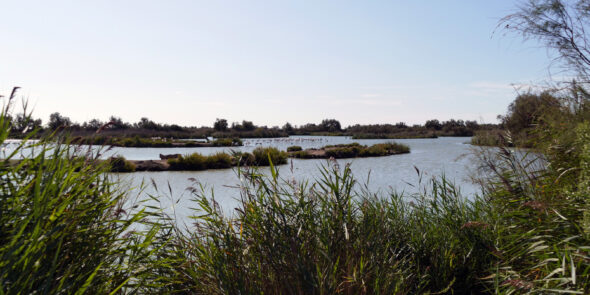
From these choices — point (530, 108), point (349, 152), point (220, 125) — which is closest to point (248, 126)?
point (220, 125)

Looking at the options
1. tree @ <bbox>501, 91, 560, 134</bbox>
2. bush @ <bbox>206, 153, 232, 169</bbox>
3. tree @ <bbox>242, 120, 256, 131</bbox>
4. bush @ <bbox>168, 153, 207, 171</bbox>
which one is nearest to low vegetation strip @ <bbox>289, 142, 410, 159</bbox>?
bush @ <bbox>206, 153, 232, 169</bbox>

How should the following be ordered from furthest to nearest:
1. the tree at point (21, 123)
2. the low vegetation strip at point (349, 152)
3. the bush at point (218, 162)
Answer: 1. the low vegetation strip at point (349, 152)
2. the bush at point (218, 162)
3. the tree at point (21, 123)

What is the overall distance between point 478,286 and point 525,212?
29.4 inches

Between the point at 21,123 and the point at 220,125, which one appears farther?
the point at 220,125

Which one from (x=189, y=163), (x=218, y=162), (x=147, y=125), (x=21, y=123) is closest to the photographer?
(x=21, y=123)

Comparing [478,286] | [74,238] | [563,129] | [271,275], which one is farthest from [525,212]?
[74,238]

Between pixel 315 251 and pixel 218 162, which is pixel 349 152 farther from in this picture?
pixel 315 251

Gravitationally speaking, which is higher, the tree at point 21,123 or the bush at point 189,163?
the tree at point 21,123

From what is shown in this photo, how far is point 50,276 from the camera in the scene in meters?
1.31

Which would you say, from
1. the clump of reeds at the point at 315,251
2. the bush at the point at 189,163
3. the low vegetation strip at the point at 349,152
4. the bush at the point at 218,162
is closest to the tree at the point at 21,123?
the clump of reeds at the point at 315,251

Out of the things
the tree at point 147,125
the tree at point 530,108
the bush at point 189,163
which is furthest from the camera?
the tree at point 147,125

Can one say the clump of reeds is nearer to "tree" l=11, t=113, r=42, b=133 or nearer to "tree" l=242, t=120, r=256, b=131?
"tree" l=11, t=113, r=42, b=133

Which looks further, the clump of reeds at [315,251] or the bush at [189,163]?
the bush at [189,163]

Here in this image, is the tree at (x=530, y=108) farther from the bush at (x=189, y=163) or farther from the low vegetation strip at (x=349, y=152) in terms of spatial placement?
the bush at (x=189, y=163)
